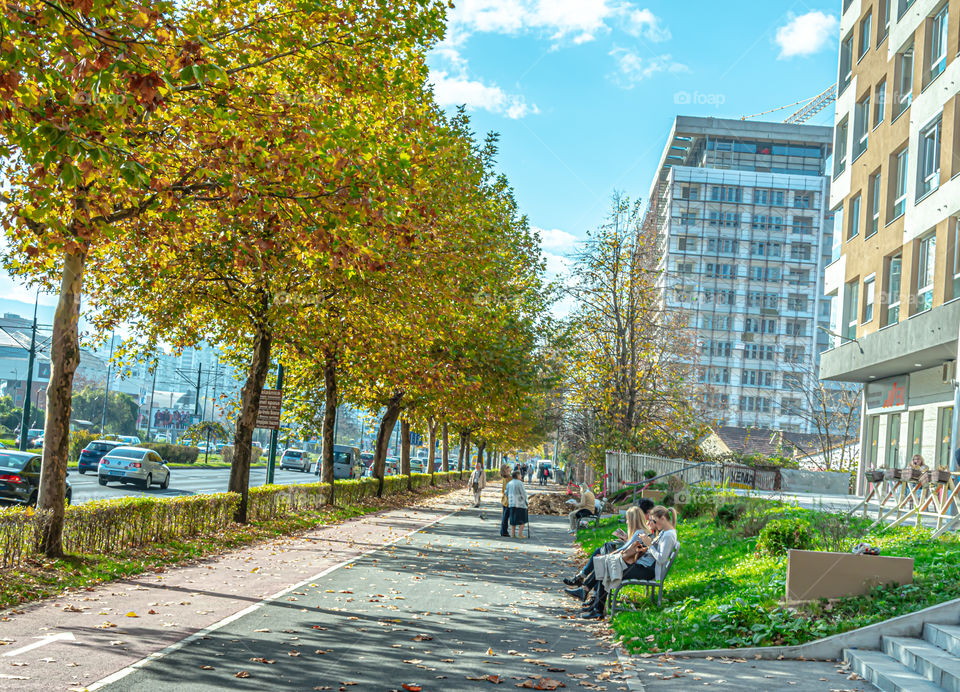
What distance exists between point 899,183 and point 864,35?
722 centimetres

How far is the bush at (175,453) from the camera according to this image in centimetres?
6138

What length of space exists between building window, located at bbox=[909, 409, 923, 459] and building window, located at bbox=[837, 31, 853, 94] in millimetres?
12670

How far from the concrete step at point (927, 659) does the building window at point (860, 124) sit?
2480 centimetres

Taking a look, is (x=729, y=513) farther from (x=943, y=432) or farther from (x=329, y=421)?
(x=329, y=421)

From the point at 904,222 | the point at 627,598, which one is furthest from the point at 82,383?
the point at 627,598

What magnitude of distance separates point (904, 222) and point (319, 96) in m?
17.5

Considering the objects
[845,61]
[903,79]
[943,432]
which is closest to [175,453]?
[845,61]

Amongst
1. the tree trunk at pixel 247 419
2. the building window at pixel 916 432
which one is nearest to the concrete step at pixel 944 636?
the tree trunk at pixel 247 419

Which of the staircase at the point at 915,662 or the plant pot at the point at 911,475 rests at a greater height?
the plant pot at the point at 911,475

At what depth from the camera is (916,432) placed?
85.3ft

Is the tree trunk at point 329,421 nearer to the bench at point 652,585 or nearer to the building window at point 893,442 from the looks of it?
the building window at point 893,442

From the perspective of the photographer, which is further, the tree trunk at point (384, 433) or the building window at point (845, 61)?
the tree trunk at point (384, 433)

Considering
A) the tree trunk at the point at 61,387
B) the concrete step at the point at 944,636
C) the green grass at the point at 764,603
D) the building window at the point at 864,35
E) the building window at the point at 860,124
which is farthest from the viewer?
the building window at the point at 864,35

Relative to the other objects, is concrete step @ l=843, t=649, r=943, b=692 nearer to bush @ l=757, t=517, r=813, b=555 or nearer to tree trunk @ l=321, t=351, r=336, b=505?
bush @ l=757, t=517, r=813, b=555
